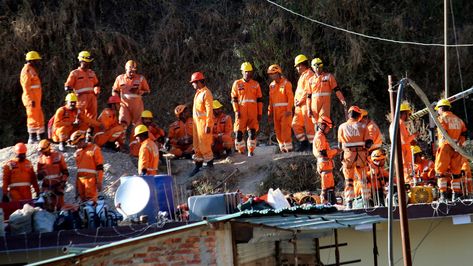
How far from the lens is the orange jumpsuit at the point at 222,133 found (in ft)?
100

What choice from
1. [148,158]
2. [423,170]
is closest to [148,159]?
[148,158]

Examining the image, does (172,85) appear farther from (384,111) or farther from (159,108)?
(384,111)

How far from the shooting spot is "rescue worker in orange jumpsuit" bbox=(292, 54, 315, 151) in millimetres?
29484

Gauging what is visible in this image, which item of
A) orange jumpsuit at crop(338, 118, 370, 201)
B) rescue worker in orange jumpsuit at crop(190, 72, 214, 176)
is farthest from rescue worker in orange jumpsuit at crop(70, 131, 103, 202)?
orange jumpsuit at crop(338, 118, 370, 201)

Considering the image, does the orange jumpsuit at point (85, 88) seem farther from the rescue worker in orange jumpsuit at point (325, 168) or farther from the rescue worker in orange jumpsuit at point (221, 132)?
the rescue worker in orange jumpsuit at point (325, 168)

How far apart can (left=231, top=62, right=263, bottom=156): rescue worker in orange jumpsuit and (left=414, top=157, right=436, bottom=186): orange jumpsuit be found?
4.47 meters

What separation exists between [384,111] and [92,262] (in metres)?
18.2

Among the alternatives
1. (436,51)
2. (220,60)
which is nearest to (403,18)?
(436,51)

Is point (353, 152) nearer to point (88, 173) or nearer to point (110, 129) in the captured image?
point (88, 173)

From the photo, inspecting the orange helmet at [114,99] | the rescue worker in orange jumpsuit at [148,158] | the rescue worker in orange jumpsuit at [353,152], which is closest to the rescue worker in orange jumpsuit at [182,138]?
the orange helmet at [114,99]

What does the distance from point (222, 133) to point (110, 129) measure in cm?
266

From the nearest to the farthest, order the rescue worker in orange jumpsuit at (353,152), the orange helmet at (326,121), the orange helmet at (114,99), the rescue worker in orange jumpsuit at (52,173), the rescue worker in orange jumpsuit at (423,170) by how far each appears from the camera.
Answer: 1. the rescue worker in orange jumpsuit at (353,152)
2. the rescue worker in orange jumpsuit at (52,173)
3. the rescue worker in orange jumpsuit at (423,170)
4. the orange helmet at (326,121)
5. the orange helmet at (114,99)

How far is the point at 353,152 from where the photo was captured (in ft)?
84.5

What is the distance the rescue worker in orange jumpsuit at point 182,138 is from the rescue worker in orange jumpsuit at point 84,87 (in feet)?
6.51
